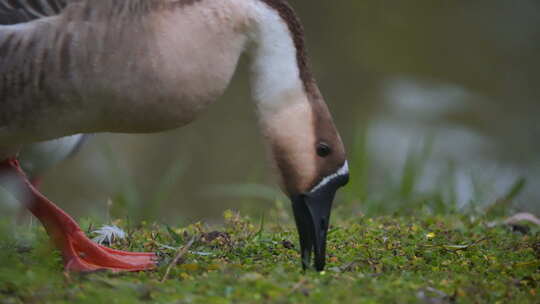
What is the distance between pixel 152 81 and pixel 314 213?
3.39 feet

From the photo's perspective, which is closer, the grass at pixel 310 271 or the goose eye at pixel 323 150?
the grass at pixel 310 271

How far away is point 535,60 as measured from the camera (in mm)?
9984

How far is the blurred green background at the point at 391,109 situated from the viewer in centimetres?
850

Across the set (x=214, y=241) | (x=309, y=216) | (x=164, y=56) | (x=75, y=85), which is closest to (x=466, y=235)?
(x=309, y=216)

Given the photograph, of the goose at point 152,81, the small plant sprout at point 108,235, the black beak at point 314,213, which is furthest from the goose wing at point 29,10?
the black beak at point 314,213

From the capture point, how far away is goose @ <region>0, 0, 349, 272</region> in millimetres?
3316

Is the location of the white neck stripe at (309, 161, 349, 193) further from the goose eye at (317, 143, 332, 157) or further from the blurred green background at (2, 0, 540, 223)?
the blurred green background at (2, 0, 540, 223)

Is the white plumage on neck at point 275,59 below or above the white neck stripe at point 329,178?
above

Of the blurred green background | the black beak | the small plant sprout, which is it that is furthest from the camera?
the blurred green background

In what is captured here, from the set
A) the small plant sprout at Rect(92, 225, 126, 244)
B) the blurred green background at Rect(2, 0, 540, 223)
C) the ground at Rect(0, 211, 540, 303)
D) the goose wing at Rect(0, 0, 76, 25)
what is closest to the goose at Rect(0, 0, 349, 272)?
the goose wing at Rect(0, 0, 76, 25)

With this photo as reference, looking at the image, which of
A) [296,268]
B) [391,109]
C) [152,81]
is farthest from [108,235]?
[391,109]

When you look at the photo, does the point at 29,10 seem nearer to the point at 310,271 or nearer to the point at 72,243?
the point at 72,243

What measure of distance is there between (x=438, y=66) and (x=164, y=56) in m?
7.56

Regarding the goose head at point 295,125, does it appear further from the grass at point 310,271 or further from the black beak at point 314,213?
the grass at point 310,271
